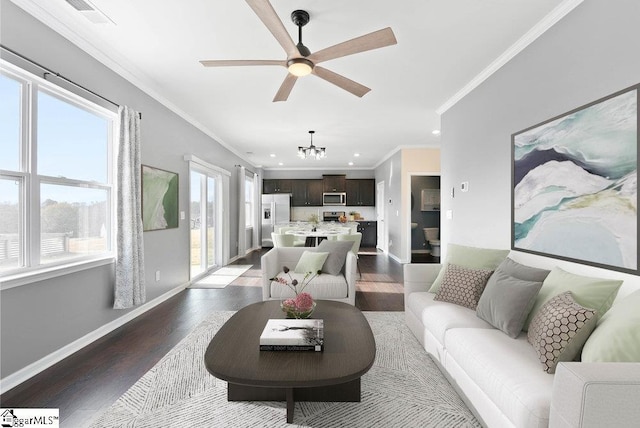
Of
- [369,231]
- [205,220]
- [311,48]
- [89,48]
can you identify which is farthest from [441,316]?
[369,231]

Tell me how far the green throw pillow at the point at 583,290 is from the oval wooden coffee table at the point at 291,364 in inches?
44.5

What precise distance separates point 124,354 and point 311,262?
2.01m

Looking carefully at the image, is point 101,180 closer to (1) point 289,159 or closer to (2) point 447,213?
(2) point 447,213

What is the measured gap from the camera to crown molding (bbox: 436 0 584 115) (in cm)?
222

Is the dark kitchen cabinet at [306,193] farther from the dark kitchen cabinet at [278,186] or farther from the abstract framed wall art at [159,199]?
the abstract framed wall art at [159,199]

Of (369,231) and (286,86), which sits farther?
(369,231)

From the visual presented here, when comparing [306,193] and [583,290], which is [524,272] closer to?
[583,290]

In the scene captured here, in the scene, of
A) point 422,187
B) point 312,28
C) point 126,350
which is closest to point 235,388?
point 126,350

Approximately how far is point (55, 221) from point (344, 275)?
2.85 metres

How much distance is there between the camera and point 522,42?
2670mm

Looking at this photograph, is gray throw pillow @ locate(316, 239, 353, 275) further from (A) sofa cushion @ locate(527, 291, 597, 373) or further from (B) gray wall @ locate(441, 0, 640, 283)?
(A) sofa cushion @ locate(527, 291, 597, 373)

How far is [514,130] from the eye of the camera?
9.29ft

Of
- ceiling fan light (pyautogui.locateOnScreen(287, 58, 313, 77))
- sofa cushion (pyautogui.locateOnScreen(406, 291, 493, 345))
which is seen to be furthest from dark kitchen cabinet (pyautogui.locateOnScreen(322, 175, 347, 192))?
ceiling fan light (pyautogui.locateOnScreen(287, 58, 313, 77))

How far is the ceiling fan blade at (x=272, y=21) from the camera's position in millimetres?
1688
